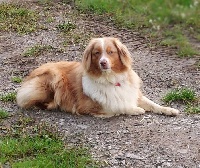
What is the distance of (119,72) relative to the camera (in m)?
7.32

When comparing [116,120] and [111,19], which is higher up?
[111,19]

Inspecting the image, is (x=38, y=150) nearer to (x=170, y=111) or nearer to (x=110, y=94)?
(x=110, y=94)

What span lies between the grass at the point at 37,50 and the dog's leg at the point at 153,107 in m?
3.29

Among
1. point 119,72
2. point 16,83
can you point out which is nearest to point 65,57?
point 16,83

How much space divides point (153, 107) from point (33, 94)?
5.89ft

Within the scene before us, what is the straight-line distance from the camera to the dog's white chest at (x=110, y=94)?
24.1 ft

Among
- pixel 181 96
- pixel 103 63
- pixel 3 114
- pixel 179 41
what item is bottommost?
pixel 3 114

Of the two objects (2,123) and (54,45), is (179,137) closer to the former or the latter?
(2,123)

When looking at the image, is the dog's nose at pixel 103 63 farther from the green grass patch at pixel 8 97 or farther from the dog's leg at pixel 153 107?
the green grass patch at pixel 8 97

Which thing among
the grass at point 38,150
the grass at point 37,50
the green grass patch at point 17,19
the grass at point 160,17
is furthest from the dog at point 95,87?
the green grass patch at point 17,19

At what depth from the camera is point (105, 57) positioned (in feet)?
23.3

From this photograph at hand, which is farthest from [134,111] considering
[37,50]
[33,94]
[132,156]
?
[37,50]

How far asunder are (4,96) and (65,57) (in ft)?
7.56

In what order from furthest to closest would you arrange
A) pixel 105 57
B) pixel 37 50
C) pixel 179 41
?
1. pixel 179 41
2. pixel 37 50
3. pixel 105 57
